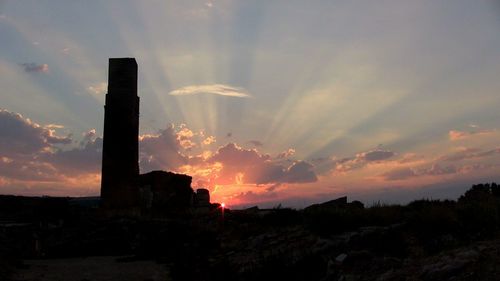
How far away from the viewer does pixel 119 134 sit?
20953mm

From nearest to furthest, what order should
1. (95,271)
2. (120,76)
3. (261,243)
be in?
(261,243)
(95,271)
(120,76)

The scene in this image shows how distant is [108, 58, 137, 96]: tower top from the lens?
20.9 meters

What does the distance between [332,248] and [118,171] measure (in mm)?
14368

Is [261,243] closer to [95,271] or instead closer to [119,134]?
[95,271]

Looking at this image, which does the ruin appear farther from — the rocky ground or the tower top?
the rocky ground

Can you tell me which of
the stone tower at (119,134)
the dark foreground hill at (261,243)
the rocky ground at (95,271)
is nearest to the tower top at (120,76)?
the stone tower at (119,134)

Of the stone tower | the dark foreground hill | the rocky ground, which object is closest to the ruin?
the stone tower

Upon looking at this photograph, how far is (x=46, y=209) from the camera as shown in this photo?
19.1 metres

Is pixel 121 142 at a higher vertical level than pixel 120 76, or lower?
lower

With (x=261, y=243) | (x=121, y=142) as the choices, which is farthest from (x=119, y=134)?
(x=261, y=243)

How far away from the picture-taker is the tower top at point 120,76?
2092 cm

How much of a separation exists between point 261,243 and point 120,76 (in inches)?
492

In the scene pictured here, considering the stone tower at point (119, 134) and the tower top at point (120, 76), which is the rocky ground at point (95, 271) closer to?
the stone tower at point (119, 134)

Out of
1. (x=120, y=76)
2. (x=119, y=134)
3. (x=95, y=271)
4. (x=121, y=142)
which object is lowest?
(x=95, y=271)
